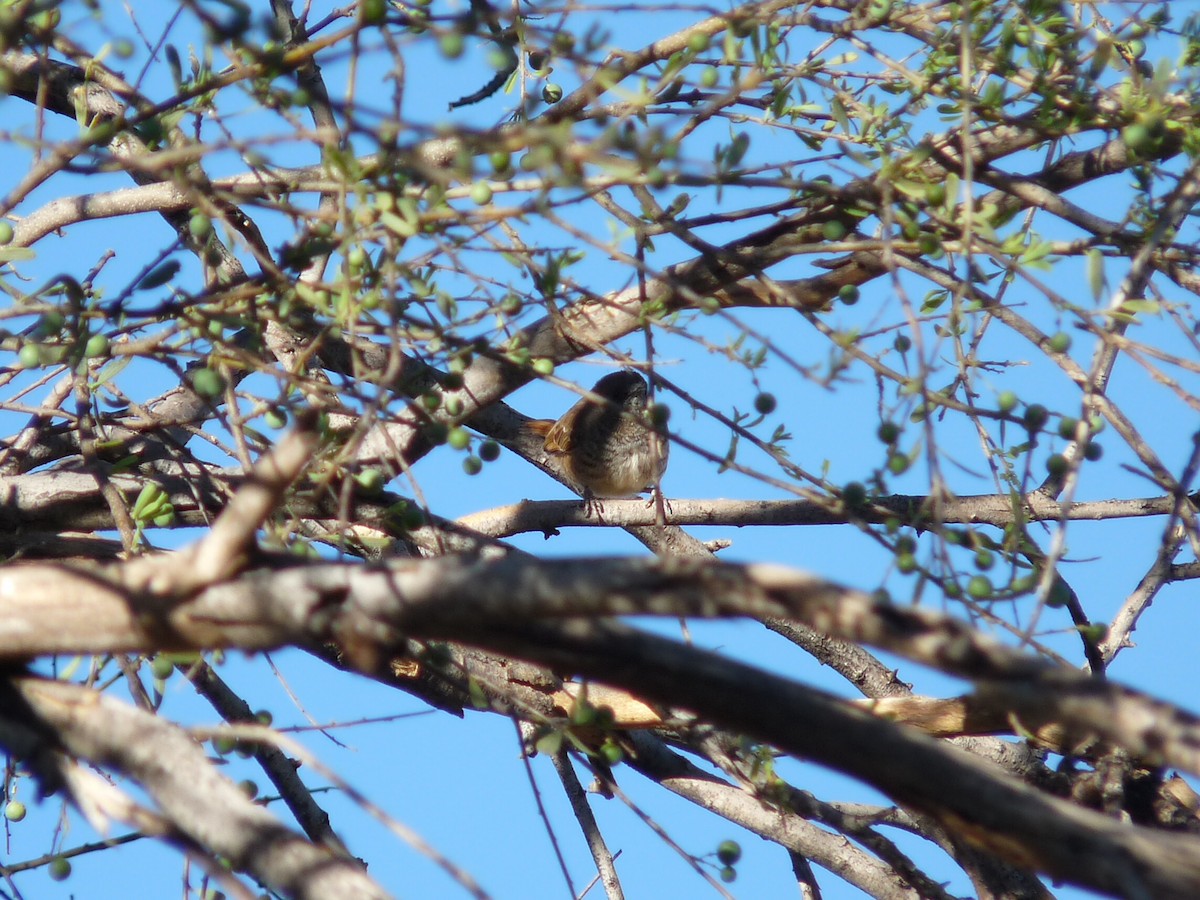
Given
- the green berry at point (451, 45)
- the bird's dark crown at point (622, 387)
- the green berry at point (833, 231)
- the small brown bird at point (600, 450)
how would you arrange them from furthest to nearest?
the bird's dark crown at point (622, 387) < the small brown bird at point (600, 450) < the green berry at point (833, 231) < the green berry at point (451, 45)

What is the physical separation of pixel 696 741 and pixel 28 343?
1.70 meters

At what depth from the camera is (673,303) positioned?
2.66 meters

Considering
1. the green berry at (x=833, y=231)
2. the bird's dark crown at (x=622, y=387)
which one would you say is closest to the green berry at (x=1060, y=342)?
the green berry at (x=833, y=231)

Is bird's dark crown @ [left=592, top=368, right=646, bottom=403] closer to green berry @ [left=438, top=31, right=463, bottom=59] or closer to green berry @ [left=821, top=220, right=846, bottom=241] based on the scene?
green berry @ [left=821, top=220, right=846, bottom=241]

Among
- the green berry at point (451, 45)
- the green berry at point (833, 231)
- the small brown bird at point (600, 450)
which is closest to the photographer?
the green berry at point (451, 45)

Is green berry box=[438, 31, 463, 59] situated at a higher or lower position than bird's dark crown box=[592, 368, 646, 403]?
lower

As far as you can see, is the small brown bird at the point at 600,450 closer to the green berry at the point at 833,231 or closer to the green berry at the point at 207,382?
the green berry at the point at 833,231

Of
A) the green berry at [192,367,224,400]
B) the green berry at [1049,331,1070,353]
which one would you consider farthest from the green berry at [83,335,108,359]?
the green berry at [1049,331,1070,353]

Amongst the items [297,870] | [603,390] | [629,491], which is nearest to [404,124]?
[297,870]

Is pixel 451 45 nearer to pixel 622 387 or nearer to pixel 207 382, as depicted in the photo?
pixel 207 382

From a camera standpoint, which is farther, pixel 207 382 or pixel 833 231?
pixel 833 231

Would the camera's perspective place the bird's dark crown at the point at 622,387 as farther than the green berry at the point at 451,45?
Yes

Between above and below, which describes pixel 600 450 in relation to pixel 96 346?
above

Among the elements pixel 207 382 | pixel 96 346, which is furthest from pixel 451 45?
pixel 96 346
